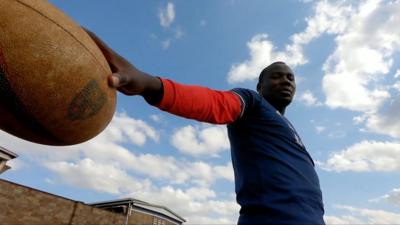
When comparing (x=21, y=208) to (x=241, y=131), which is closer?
(x=241, y=131)

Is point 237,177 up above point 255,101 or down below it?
below

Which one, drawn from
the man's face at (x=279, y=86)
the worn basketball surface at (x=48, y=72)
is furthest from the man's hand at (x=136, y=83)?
the man's face at (x=279, y=86)

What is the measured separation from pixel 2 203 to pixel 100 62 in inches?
725

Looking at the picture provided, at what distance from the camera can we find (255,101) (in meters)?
2.29

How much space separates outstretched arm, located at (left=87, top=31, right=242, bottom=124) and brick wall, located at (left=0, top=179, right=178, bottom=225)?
18.3m

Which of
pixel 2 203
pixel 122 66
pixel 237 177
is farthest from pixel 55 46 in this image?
pixel 2 203

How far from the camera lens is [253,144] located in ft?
7.52

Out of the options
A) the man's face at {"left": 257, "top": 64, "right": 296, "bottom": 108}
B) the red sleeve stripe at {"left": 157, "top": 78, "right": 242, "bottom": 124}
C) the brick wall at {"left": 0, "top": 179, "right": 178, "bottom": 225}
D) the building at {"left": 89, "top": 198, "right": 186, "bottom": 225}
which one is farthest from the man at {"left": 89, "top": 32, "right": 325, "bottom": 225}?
the building at {"left": 89, "top": 198, "right": 186, "bottom": 225}

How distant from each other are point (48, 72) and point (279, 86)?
188 cm

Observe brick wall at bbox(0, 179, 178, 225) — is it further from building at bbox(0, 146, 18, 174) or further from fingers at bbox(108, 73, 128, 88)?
fingers at bbox(108, 73, 128, 88)

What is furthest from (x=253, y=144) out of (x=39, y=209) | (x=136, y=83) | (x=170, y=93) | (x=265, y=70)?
(x=39, y=209)

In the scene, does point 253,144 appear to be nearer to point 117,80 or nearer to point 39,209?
point 117,80

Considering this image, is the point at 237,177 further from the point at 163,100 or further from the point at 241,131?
the point at 163,100

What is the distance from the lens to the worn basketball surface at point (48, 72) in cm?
179
